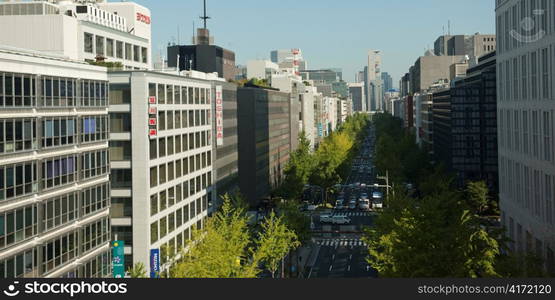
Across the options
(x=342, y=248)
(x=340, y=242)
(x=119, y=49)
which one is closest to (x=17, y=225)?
(x=119, y=49)

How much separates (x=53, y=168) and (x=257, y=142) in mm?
77735

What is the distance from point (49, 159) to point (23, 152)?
377 centimetres

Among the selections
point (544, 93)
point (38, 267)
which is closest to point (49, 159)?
point (38, 267)

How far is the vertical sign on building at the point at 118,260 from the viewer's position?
57322 mm

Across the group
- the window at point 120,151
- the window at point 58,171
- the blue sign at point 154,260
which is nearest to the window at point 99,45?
the window at point 120,151

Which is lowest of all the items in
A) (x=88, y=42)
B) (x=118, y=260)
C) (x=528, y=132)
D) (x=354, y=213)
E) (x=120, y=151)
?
(x=354, y=213)

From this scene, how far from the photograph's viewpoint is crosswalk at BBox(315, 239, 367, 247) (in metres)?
96.8

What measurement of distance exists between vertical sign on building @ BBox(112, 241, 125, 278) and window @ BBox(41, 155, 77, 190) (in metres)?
10.0

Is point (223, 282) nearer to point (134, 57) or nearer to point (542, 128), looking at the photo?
point (542, 128)

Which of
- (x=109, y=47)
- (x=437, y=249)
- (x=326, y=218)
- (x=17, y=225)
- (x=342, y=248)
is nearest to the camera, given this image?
(x=437, y=249)

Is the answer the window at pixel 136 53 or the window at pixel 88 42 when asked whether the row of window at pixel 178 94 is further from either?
the window at pixel 88 42

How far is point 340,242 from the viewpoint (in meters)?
99.1

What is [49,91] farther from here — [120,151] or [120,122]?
[120,151]

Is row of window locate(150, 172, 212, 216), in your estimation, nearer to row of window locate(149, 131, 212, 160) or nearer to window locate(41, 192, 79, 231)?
row of window locate(149, 131, 212, 160)
